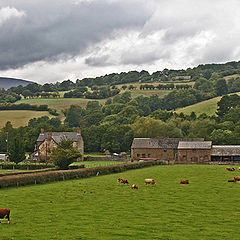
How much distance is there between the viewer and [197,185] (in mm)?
39094

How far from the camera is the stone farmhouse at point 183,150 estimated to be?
8522cm

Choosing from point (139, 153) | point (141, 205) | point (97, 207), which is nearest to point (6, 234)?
point (97, 207)

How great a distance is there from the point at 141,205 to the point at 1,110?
17778cm

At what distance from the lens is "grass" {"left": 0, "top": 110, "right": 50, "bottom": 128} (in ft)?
555

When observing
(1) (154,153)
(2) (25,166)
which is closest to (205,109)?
(1) (154,153)

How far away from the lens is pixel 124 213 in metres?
Result: 24.3

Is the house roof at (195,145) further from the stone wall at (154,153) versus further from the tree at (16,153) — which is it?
the tree at (16,153)

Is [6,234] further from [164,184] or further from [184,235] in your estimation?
[164,184]

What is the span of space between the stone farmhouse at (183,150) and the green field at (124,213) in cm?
5054

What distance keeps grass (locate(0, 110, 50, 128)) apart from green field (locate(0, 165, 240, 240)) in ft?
458

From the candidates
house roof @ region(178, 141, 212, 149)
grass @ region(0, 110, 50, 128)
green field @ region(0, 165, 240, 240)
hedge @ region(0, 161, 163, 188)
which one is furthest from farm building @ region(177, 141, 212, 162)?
grass @ region(0, 110, 50, 128)

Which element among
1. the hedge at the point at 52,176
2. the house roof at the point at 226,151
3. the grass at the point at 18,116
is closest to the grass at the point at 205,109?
the grass at the point at 18,116

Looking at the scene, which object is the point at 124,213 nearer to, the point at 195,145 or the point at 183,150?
the point at 195,145

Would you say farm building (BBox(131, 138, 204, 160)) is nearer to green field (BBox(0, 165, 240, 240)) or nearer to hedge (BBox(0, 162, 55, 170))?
hedge (BBox(0, 162, 55, 170))
